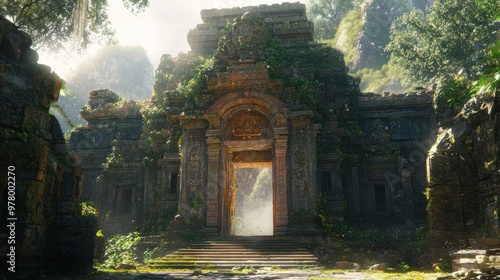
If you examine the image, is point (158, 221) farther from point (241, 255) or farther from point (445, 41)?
point (445, 41)

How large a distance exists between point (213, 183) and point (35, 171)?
8.72 m

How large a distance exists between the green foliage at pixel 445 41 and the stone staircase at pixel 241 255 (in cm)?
1639

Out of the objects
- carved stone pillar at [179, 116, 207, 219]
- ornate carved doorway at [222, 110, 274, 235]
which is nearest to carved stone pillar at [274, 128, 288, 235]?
ornate carved doorway at [222, 110, 274, 235]

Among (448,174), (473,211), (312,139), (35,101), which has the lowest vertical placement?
(473,211)

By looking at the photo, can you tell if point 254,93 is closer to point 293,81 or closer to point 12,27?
point 293,81

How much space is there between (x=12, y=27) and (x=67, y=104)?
216 feet

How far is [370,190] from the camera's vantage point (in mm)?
17406

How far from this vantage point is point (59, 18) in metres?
15.7

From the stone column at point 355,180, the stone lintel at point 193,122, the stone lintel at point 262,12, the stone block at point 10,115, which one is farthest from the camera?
the stone lintel at point 262,12

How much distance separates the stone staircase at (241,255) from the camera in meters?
11.1

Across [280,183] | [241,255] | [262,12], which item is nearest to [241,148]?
[280,183]

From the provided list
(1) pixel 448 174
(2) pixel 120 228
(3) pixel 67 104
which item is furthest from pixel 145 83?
(1) pixel 448 174

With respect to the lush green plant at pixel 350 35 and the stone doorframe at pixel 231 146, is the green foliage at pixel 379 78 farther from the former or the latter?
the stone doorframe at pixel 231 146

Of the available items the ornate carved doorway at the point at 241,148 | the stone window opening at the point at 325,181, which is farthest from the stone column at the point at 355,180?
the ornate carved doorway at the point at 241,148
